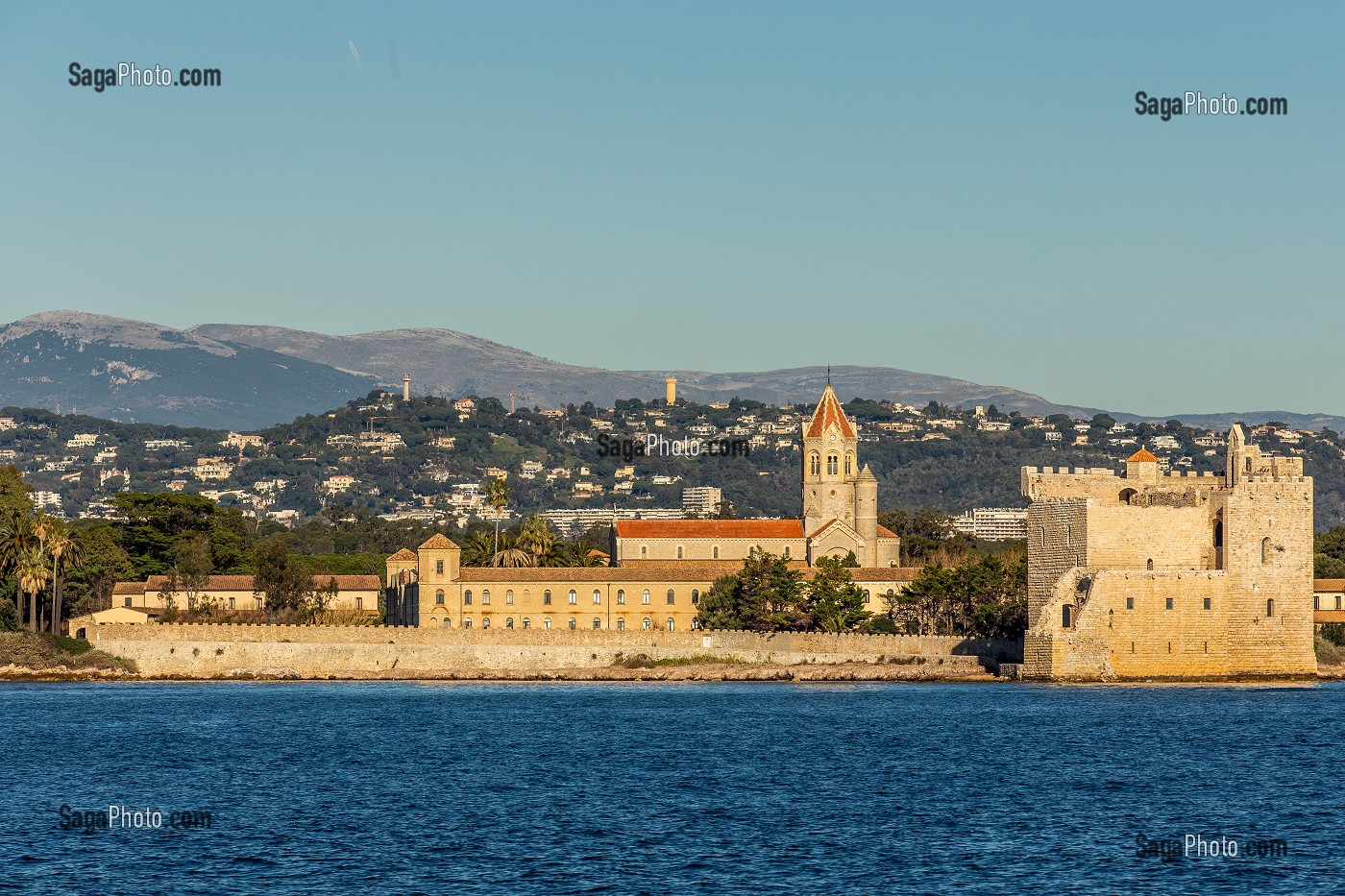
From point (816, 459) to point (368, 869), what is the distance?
68.2 m

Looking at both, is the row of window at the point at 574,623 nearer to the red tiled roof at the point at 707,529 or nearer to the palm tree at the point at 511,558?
the palm tree at the point at 511,558

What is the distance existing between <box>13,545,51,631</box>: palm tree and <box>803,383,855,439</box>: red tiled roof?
3862 cm

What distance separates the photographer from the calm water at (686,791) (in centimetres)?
2878

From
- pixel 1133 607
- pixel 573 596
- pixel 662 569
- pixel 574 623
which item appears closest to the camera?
pixel 1133 607

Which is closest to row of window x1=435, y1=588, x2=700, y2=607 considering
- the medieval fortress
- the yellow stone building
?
the yellow stone building

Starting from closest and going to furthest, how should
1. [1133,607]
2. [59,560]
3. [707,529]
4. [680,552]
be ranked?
[1133,607] < [59,560] < [680,552] < [707,529]

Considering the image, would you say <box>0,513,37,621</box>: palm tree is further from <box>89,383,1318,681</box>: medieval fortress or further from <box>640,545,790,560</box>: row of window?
<box>89,383,1318,681</box>: medieval fortress

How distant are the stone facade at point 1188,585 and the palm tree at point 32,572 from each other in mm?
38672

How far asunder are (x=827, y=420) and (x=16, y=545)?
132ft

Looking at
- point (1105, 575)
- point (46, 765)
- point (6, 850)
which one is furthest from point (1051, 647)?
point (6, 850)

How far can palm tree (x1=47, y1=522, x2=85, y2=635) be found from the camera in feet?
249

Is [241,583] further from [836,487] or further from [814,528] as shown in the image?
[836,487]

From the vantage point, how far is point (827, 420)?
96562 mm

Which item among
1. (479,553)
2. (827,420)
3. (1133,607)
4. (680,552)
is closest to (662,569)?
(680,552)
